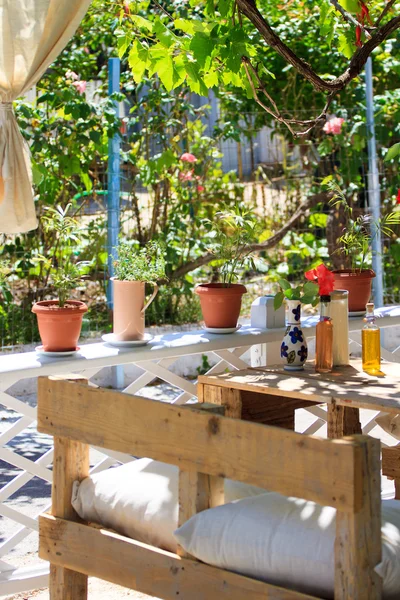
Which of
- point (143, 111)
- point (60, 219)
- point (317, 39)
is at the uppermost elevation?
point (317, 39)

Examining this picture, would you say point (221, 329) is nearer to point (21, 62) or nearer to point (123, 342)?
point (123, 342)

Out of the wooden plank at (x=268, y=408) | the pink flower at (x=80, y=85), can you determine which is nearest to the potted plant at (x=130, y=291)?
the wooden plank at (x=268, y=408)

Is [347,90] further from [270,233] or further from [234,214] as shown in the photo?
[234,214]

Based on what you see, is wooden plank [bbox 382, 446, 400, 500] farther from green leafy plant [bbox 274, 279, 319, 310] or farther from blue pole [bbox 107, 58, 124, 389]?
blue pole [bbox 107, 58, 124, 389]

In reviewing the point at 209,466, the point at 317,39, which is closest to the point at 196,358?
the point at 317,39

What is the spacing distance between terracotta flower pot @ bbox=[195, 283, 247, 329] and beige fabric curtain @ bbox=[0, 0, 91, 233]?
2.28ft

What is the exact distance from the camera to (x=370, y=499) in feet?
5.44

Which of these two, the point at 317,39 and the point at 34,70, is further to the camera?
the point at 317,39

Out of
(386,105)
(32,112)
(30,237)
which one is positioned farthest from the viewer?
(386,105)

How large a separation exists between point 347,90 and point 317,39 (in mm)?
597

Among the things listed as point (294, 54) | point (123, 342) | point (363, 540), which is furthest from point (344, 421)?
point (363, 540)

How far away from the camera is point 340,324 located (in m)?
2.97

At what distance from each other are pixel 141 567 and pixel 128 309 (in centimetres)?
120

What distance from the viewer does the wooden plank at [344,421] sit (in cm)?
315
